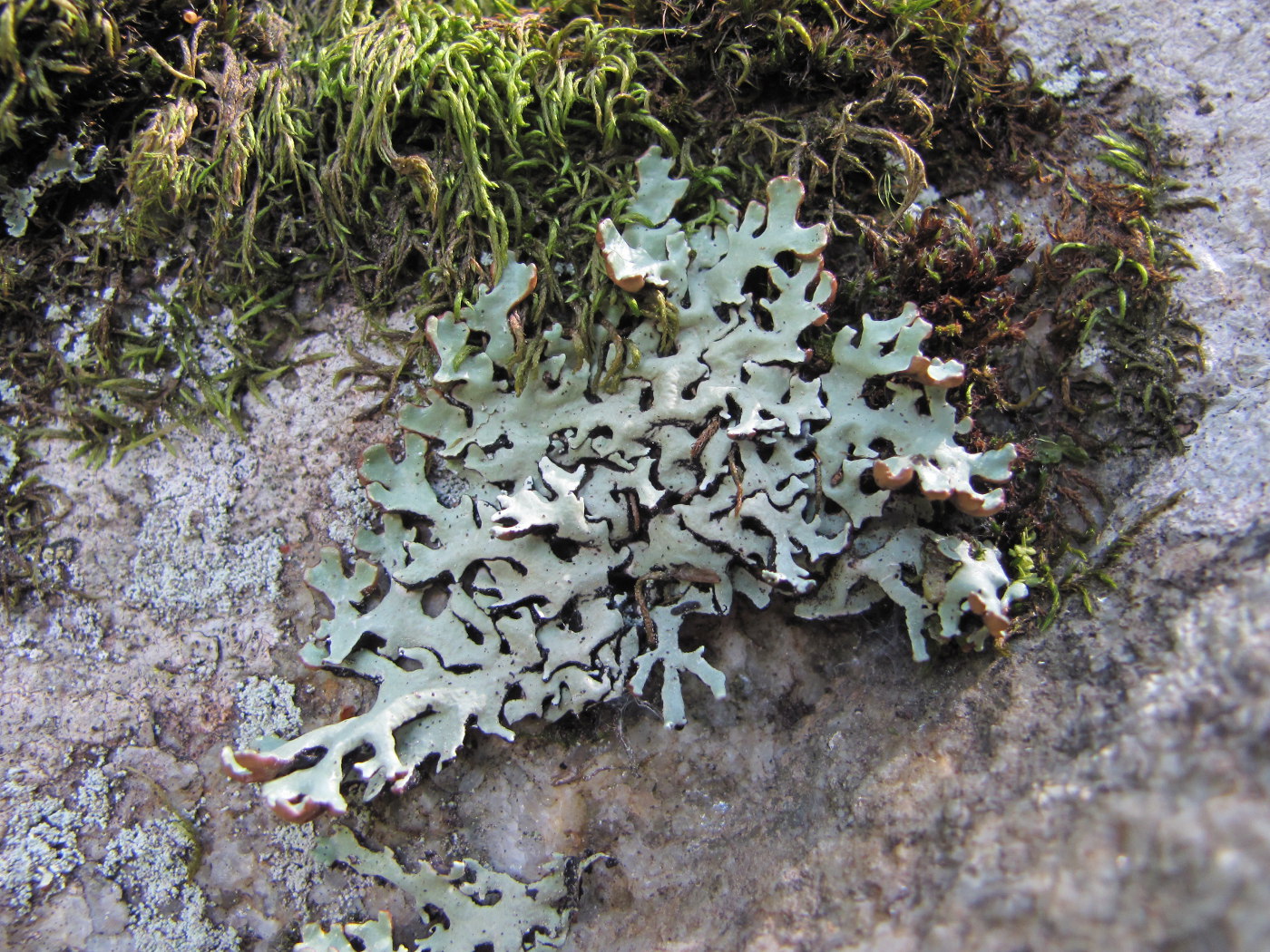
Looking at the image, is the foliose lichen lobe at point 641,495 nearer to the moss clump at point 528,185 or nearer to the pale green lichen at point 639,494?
the pale green lichen at point 639,494

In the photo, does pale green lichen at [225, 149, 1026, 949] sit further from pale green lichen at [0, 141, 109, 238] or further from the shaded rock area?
pale green lichen at [0, 141, 109, 238]

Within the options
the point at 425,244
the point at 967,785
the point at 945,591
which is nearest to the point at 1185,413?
the point at 945,591

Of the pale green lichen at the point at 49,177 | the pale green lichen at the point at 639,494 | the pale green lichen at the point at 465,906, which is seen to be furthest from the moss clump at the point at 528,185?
the pale green lichen at the point at 465,906

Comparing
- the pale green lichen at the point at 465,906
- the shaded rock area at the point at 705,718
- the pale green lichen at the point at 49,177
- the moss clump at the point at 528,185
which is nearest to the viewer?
the shaded rock area at the point at 705,718

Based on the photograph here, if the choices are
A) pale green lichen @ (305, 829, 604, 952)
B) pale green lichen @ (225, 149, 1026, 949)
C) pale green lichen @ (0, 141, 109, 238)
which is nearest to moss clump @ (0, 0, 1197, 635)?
pale green lichen @ (0, 141, 109, 238)

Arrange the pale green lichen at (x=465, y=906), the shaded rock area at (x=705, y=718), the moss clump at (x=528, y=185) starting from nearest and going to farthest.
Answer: the shaded rock area at (x=705, y=718) < the pale green lichen at (x=465, y=906) < the moss clump at (x=528, y=185)

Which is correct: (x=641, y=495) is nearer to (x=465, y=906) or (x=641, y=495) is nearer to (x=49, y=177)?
(x=465, y=906)
